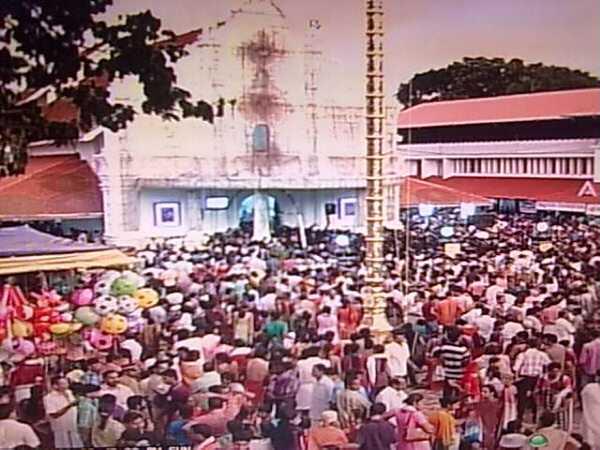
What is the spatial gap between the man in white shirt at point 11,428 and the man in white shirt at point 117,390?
21cm

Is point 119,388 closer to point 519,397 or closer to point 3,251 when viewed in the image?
point 3,251

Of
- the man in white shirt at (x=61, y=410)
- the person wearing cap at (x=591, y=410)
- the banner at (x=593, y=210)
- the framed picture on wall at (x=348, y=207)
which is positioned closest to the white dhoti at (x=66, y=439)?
the man in white shirt at (x=61, y=410)

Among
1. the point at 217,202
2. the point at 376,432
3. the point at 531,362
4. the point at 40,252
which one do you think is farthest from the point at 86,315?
the point at 531,362

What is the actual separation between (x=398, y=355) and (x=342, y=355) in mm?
152

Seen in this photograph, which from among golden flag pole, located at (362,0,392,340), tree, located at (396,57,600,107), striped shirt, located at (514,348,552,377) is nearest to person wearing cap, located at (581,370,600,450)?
striped shirt, located at (514,348,552,377)

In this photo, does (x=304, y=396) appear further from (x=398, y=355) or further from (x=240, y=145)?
(x=240, y=145)

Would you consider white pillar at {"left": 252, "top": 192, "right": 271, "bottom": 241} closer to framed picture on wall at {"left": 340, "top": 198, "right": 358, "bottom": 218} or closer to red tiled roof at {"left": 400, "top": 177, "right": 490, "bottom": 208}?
framed picture on wall at {"left": 340, "top": 198, "right": 358, "bottom": 218}

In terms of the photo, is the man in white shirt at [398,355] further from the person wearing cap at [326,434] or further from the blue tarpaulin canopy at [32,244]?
the blue tarpaulin canopy at [32,244]

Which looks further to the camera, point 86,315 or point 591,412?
point 591,412

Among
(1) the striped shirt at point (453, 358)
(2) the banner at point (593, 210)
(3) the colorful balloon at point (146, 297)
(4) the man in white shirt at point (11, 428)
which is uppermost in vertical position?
(2) the banner at point (593, 210)

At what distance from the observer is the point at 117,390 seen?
251 centimetres

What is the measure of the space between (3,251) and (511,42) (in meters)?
1.45

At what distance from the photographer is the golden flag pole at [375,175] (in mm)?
2520

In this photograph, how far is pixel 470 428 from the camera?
8.50ft
